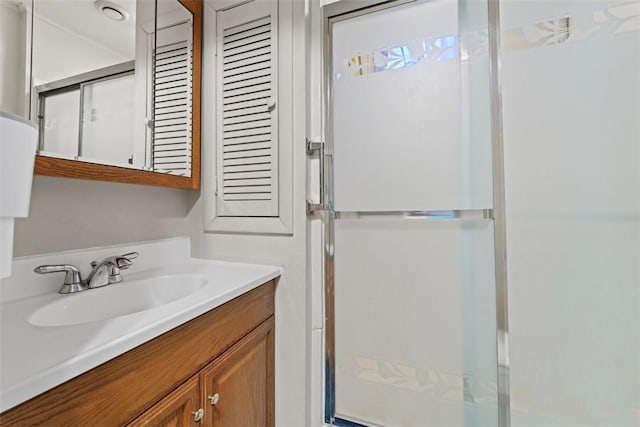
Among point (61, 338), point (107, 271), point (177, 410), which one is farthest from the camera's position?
point (107, 271)

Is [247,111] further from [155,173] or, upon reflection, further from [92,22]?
[92,22]

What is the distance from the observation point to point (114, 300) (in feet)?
3.08

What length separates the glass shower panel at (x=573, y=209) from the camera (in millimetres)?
870

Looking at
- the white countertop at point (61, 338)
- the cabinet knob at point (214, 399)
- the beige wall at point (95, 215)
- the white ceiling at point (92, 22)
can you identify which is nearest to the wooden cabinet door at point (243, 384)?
the cabinet knob at point (214, 399)

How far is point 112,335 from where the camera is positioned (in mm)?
566

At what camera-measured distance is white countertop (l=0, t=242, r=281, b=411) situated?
17.1 inches

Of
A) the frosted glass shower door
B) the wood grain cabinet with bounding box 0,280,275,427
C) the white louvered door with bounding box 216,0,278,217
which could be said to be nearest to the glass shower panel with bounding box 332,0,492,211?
the frosted glass shower door

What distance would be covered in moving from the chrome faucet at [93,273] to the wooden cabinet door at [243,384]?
447mm

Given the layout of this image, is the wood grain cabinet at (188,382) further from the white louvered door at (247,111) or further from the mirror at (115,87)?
the mirror at (115,87)

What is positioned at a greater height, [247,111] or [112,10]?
[112,10]

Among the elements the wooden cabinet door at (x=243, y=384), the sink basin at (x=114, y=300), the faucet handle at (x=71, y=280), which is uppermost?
the faucet handle at (x=71, y=280)

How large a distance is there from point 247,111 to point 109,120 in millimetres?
488

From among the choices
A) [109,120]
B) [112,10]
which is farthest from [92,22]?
[109,120]

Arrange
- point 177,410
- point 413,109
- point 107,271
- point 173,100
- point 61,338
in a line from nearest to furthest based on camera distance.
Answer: point 61,338, point 177,410, point 107,271, point 413,109, point 173,100
